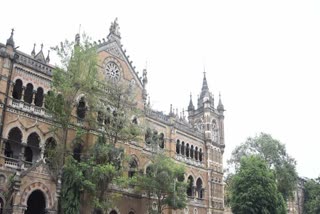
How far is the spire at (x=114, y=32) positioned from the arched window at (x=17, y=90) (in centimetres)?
1104

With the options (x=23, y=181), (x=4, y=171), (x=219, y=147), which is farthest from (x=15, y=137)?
(x=219, y=147)

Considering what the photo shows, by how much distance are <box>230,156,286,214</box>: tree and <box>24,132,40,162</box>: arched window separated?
2116 cm

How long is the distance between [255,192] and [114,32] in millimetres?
21743

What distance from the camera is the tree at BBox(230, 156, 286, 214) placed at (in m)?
38.4

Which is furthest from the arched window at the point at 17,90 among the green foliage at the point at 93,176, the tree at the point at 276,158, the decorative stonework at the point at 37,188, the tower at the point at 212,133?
the tree at the point at 276,158

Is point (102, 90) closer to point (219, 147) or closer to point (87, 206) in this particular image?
point (87, 206)

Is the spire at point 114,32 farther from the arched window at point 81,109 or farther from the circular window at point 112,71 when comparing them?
the arched window at point 81,109

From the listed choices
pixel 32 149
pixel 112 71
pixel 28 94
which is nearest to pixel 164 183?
pixel 32 149

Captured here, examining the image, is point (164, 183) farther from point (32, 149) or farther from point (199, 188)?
point (199, 188)

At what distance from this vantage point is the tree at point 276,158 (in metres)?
48.6

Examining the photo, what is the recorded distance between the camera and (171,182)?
105 ft

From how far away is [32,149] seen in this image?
30.5 m

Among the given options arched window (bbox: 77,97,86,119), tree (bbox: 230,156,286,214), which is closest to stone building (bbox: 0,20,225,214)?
arched window (bbox: 77,97,86,119)

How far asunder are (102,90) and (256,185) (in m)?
19.1
